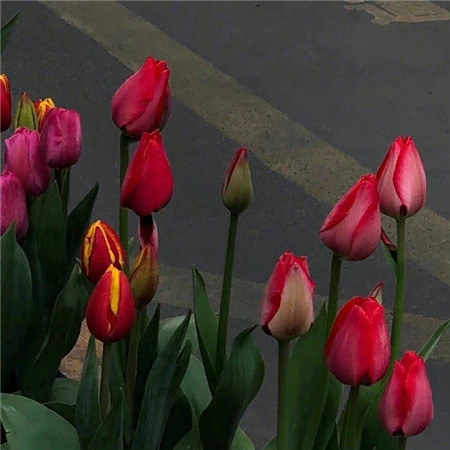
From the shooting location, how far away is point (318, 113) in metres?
4.26

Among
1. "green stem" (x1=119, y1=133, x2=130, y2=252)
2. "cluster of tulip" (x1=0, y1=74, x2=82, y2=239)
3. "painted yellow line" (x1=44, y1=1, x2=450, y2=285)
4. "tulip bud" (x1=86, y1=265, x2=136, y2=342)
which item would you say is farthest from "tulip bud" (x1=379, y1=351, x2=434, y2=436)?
"painted yellow line" (x1=44, y1=1, x2=450, y2=285)

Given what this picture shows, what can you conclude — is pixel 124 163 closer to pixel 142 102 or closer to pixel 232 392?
pixel 142 102

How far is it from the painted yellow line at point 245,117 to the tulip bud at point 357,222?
233cm

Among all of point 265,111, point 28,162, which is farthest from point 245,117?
point 28,162

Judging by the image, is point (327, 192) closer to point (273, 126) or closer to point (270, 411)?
point (273, 126)

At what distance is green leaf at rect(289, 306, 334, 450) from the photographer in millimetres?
1187

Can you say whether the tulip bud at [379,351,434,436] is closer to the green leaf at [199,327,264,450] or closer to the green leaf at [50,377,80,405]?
the green leaf at [199,327,264,450]

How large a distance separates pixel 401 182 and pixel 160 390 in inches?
12.7

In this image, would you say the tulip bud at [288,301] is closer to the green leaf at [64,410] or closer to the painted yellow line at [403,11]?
the green leaf at [64,410]

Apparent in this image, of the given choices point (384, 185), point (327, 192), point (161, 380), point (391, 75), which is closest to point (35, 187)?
point (161, 380)

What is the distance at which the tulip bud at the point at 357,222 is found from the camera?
104 centimetres

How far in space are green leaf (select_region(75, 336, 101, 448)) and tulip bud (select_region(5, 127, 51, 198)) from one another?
9.4 inches

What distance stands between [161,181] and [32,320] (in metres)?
0.35

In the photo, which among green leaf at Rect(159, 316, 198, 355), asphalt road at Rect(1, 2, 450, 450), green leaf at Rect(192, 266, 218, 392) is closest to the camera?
green leaf at Rect(192, 266, 218, 392)
